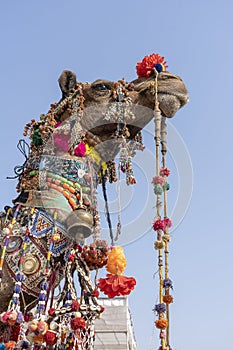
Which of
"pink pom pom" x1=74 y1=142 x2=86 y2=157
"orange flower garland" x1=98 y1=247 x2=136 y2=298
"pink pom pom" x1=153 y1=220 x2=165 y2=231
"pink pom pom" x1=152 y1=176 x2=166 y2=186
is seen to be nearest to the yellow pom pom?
"orange flower garland" x1=98 y1=247 x2=136 y2=298

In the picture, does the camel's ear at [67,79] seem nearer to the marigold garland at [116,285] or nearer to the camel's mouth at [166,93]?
the camel's mouth at [166,93]

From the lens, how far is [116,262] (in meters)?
3.22

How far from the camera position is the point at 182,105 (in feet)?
12.7

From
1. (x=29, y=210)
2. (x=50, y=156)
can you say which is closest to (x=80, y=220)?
(x=29, y=210)

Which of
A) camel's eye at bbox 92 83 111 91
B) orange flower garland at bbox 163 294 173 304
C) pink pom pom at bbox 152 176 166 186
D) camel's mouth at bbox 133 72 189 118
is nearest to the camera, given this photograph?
orange flower garland at bbox 163 294 173 304

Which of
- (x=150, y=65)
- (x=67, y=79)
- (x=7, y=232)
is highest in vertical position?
(x=150, y=65)

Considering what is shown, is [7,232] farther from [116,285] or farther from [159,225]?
[159,225]

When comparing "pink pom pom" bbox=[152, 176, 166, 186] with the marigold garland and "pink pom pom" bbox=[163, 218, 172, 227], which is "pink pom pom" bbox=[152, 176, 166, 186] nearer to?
"pink pom pom" bbox=[163, 218, 172, 227]

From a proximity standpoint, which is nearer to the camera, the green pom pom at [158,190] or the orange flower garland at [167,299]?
the orange flower garland at [167,299]

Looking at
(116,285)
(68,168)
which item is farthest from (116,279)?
(68,168)

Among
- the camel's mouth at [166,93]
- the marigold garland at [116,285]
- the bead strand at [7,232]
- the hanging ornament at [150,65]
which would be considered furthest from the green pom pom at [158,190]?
the hanging ornament at [150,65]

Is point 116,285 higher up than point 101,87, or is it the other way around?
point 101,87

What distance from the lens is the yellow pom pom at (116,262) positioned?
320 cm

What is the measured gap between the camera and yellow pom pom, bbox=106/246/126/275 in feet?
10.5
